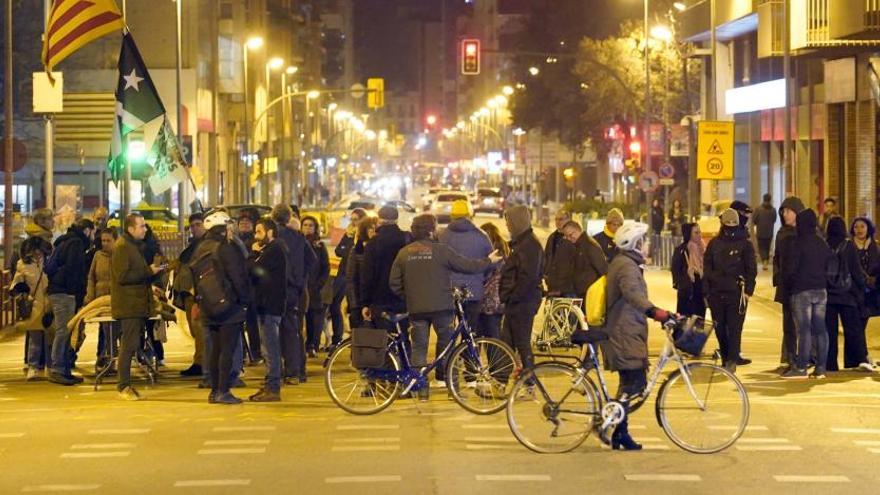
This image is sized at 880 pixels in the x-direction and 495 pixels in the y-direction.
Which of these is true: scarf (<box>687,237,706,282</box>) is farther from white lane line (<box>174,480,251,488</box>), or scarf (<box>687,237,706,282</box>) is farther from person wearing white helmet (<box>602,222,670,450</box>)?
white lane line (<box>174,480,251,488</box>)

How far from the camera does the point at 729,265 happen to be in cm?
1847

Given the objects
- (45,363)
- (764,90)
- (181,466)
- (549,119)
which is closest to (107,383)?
(45,363)

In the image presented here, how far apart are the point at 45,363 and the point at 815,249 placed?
8.56 metres

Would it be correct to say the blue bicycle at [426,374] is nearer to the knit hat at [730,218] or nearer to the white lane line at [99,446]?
the white lane line at [99,446]

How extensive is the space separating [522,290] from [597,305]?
3.21m

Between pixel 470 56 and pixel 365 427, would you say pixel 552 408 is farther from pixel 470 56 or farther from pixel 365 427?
pixel 470 56

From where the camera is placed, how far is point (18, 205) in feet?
197

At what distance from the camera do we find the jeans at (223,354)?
16.3m

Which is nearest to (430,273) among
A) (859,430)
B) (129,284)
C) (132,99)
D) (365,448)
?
(365,448)

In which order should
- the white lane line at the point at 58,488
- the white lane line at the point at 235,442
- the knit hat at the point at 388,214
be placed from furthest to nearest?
the knit hat at the point at 388,214
the white lane line at the point at 235,442
the white lane line at the point at 58,488

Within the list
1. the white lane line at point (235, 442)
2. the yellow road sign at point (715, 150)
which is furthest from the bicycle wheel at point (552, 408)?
the yellow road sign at point (715, 150)

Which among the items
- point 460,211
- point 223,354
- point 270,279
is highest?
point 460,211

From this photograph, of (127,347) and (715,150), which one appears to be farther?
(715,150)

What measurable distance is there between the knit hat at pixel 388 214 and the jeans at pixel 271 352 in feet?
4.74
